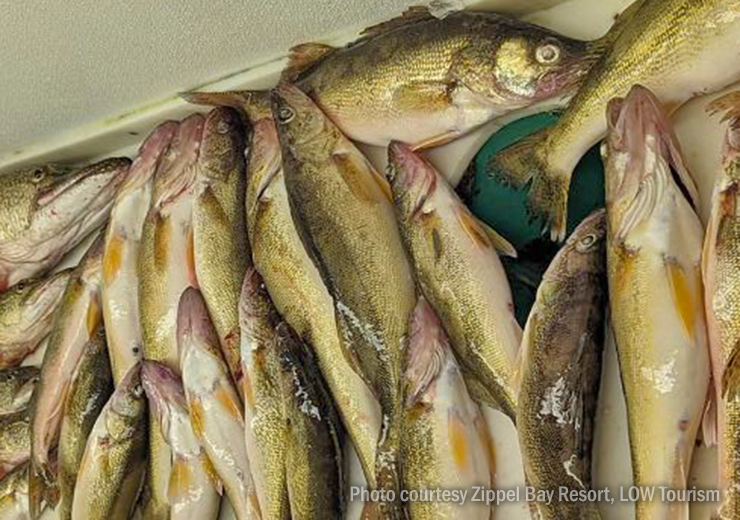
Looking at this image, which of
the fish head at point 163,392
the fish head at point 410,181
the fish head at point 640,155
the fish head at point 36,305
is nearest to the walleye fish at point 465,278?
the fish head at point 410,181

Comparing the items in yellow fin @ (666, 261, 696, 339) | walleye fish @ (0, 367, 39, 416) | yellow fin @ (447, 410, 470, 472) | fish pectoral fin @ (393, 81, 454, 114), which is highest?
fish pectoral fin @ (393, 81, 454, 114)

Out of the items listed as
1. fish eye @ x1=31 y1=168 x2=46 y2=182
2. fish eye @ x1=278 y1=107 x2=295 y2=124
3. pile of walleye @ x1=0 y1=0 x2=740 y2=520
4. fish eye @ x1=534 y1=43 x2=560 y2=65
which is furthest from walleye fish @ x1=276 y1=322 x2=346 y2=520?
fish eye @ x1=31 y1=168 x2=46 y2=182

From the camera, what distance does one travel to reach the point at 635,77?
1.56m

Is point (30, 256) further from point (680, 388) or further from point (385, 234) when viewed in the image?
point (680, 388)

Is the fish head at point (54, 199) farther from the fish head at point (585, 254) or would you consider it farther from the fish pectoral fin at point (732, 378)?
the fish pectoral fin at point (732, 378)

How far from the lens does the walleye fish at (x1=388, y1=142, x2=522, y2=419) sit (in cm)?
160

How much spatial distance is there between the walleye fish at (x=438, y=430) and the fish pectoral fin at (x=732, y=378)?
384 millimetres

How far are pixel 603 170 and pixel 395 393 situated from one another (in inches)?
17.3

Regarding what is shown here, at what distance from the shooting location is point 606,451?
155cm

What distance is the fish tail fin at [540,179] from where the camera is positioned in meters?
1.62

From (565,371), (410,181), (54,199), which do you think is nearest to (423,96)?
(410,181)

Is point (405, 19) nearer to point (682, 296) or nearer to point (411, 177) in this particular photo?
point (411, 177)

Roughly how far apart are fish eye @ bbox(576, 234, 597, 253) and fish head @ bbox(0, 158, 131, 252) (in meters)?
1.05

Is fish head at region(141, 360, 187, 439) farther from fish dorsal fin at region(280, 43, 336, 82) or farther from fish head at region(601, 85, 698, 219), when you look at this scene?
fish head at region(601, 85, 698, 219)
